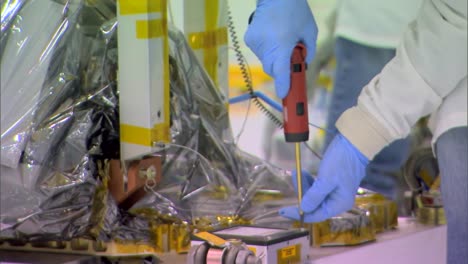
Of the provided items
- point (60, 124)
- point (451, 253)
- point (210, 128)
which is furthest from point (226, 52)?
point (451, 253)

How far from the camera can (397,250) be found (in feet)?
A: 5.51

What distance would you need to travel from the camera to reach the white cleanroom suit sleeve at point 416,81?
4.90 ft

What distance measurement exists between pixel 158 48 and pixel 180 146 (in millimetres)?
196

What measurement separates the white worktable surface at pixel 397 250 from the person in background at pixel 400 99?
86 millimetres

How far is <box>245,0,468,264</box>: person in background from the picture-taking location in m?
1.51

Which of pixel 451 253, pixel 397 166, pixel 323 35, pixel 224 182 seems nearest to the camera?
pixel 451 253

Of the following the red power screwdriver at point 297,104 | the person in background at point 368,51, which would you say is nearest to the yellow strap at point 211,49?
the red power screwdriver at point 297,104

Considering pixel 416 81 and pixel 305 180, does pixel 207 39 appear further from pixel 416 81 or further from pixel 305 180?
pixel 416 81

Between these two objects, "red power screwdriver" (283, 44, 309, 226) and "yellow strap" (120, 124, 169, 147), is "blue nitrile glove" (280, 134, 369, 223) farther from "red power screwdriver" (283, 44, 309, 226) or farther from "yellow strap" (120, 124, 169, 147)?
"yellow strap" (120, 124, 169, 147)

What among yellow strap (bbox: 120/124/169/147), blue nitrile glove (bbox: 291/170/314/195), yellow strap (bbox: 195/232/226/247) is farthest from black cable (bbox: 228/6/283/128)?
yellow strap (bbox: 195/232/226/247)

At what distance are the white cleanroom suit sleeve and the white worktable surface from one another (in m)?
0.18

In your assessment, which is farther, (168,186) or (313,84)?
(313,84)

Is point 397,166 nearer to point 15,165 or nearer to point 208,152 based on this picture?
point 208,152

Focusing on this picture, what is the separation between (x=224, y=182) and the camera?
67.2 inches
